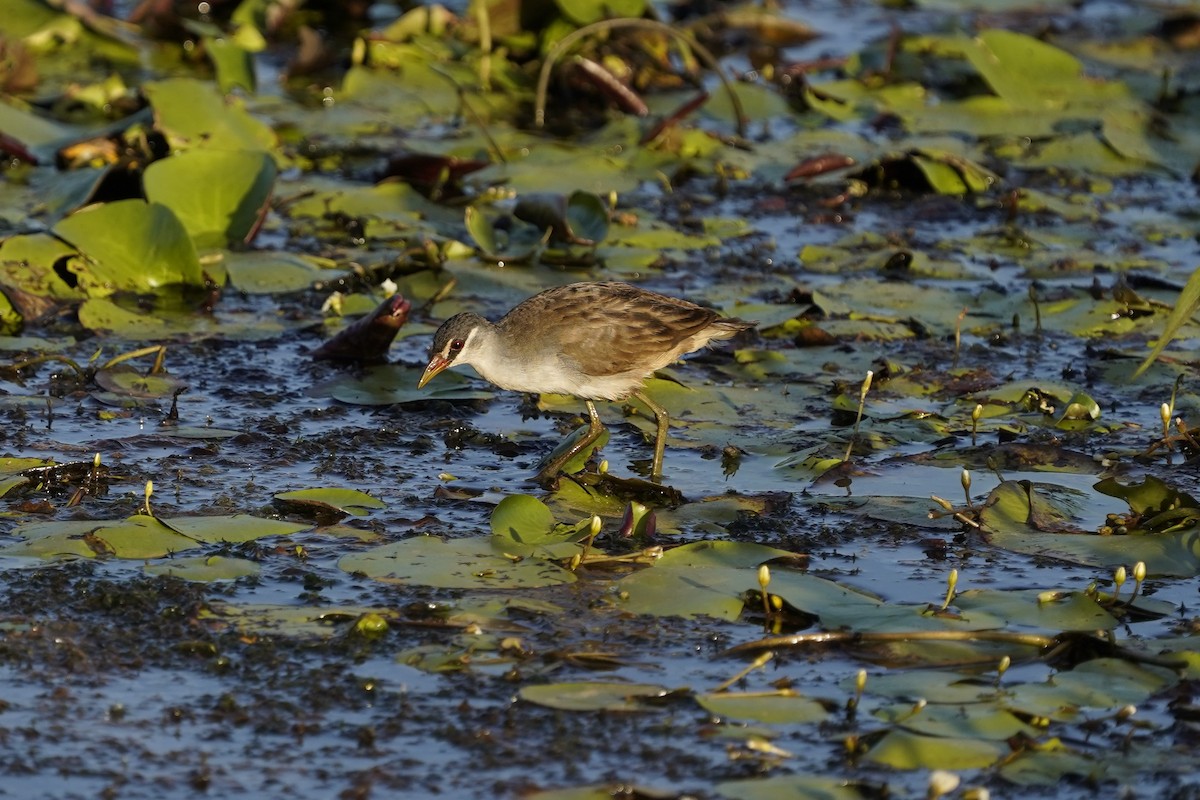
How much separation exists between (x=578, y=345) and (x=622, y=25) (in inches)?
178

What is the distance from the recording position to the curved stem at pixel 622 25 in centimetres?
1056

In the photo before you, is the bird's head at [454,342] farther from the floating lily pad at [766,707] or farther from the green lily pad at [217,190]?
the floating lily pad at [766,707]

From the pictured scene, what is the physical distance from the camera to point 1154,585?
5844 millimetres

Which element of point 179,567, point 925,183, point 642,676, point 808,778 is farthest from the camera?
point 925,183

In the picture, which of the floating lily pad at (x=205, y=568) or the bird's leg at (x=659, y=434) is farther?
the bird's leg at (x=659, y=434)

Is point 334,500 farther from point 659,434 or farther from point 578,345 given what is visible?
point 659,434

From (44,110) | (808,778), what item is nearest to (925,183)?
(44,110)

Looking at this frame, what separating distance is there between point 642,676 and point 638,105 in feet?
22.8

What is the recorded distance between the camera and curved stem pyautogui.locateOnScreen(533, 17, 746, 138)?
10.6 m

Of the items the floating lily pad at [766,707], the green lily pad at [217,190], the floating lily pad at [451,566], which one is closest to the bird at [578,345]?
the floating lily pad at [451,566]

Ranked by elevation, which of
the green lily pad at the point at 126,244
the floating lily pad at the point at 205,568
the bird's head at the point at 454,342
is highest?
the bird's head at the point at 454,342

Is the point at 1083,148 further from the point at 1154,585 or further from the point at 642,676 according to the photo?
the point at 642,676

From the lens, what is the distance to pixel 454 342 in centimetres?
704

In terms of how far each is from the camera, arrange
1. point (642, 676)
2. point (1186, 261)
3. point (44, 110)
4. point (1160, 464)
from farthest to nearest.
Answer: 1. point (44, 110)
2. point (1186, 261)
3. point (1160, 464)
4. point (642, 676)
